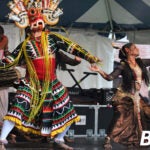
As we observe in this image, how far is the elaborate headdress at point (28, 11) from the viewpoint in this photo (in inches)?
230

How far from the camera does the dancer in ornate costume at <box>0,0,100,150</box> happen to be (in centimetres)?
575

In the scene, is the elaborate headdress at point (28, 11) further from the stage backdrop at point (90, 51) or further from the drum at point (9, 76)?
the stage backdrop at point (90, 51)

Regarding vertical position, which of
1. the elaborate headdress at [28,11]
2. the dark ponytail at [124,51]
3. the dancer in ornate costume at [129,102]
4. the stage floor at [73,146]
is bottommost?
the stage floor at [73,146]

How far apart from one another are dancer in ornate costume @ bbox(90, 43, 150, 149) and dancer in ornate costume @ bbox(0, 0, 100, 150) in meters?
0.67

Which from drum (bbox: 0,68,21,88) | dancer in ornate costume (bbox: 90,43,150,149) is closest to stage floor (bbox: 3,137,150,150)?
dancer in ornate costume (bbox: 90,43,150,149)

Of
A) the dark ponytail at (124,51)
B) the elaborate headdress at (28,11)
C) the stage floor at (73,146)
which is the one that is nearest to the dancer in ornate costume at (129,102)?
the dark ponytail at (124,51)

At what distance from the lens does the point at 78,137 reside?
7781 millimetres

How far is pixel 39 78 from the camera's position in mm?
5805

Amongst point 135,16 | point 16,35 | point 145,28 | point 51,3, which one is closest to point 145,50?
point 145,28

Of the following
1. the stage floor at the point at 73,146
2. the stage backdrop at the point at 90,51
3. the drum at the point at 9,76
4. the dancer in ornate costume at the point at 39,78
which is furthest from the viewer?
the stage backdrop at the point at 90,51

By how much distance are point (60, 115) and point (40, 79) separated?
0.50 metres

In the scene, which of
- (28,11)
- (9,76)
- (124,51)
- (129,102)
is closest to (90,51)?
(124,51)

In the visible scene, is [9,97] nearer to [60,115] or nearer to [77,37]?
[60,115]

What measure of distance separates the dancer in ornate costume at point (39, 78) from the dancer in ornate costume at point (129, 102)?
67cm
